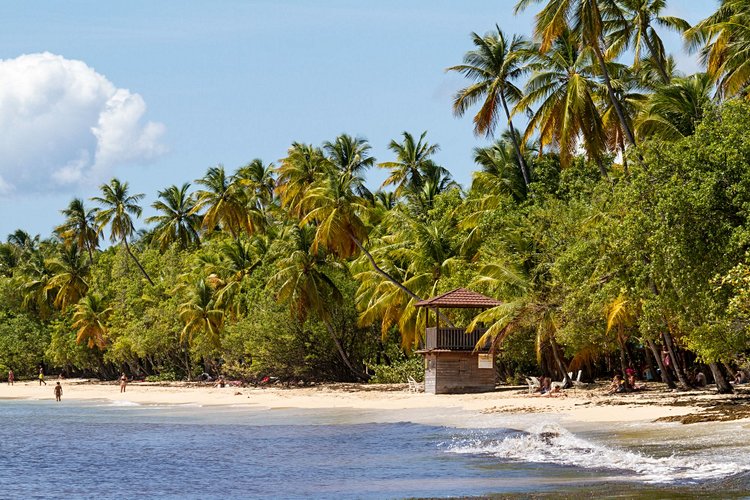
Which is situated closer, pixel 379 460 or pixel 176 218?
pixel 379 460

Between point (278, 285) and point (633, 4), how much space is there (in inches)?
901

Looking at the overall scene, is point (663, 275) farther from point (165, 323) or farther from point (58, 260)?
point (58, 260)

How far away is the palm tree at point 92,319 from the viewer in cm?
6719

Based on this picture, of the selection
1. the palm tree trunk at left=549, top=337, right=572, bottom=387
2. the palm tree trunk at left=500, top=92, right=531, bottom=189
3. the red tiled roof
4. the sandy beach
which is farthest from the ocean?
the palm tree trunk at left=500, top=92, right=531, bottom=189

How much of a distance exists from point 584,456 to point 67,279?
203 ft

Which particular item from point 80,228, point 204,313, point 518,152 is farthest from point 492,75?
point 80,228

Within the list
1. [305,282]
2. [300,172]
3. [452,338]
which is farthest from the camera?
[300,172]

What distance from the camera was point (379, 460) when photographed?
64.6 ft

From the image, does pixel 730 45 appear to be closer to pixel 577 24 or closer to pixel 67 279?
pixel 577 24

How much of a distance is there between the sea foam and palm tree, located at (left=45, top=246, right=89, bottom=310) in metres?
56.4

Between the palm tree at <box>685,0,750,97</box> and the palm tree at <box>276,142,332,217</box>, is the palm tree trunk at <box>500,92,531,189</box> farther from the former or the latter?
the palm tree at <box>276,142,332,217</box>

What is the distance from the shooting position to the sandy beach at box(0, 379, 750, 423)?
23609mm

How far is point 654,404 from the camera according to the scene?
25.6 metres

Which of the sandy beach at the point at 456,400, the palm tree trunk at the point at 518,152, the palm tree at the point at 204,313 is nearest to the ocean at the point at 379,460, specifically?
the sandy beach at the point at 456,400
